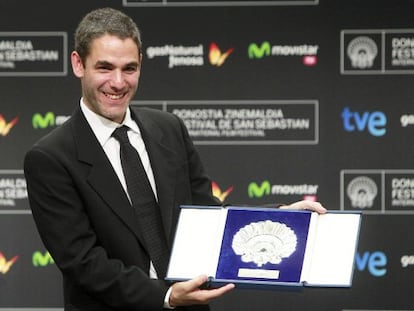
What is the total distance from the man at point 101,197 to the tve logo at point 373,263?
7.68 ft

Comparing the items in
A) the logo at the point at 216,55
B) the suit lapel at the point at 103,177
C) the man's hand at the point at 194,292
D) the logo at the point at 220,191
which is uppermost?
the logo at the point at 216,55

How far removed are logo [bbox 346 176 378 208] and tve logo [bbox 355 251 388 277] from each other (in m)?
0.26

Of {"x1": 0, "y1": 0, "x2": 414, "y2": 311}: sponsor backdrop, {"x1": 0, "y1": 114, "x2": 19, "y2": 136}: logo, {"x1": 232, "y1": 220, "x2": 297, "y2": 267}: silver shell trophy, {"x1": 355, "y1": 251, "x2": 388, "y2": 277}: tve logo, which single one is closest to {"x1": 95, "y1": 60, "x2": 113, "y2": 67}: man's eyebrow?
{"x1": 232, "y1": 220, "x2": 297, "y2": 267}: silver shell trophy

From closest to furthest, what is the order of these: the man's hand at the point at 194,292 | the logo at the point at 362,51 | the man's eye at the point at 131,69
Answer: the man's hand at the point at 194,292, the man's eye at the point at 131,69, the logo at the point at 362,51

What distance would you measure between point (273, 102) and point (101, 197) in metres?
2.37

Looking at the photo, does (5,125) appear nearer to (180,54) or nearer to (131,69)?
(180,54)

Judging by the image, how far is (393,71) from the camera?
476cm

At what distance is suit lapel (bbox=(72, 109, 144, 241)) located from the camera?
2.52m

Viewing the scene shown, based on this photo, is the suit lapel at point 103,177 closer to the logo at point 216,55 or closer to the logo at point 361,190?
the logo at point 216,55

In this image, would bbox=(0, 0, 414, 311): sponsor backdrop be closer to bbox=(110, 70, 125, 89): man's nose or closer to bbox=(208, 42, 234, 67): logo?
bbox=(208, 42, 234, 67): logo

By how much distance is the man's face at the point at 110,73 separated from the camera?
2.51 m

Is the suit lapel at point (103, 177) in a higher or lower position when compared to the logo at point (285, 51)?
lower

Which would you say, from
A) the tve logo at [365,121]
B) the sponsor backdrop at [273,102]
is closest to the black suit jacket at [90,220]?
the sponsor backdrop at [273,102]

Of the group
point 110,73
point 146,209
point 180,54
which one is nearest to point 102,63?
point 110,73
